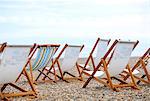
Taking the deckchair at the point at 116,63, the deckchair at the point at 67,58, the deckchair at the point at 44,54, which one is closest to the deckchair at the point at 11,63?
the deckchair at the point at 116,63

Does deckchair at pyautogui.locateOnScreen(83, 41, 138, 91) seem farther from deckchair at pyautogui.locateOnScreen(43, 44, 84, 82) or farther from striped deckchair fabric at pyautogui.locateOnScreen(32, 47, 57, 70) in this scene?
deckchair at pyautogui.locateOnScreen(43, 44, 84, 82)

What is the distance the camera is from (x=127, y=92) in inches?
314

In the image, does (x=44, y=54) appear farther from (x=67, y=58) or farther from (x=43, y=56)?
(x=67, y=58)

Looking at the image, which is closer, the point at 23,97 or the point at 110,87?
the point at 23,97

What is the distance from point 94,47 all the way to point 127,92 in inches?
98.2

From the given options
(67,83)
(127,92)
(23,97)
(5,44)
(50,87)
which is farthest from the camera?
(67,83)

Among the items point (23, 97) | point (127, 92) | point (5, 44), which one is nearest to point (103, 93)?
point (127, 92)

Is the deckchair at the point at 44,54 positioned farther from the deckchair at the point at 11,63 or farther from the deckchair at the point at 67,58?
the deckchair at the point at 11,63

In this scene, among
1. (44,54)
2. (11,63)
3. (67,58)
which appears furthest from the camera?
(67,58)

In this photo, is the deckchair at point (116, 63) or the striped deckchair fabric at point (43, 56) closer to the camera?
the deckchair at point (116, 63)

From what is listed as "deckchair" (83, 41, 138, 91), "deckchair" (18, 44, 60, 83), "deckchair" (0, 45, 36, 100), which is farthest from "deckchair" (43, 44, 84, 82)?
"deckchair" (0, 45, 36, 100)

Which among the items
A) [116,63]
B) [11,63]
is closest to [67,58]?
[116,63]

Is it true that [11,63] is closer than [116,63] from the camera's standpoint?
Yes

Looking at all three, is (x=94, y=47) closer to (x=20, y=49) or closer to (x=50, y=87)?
(x=50, y=87)
